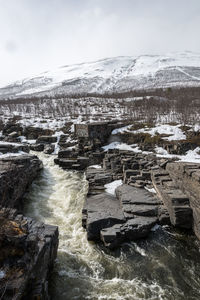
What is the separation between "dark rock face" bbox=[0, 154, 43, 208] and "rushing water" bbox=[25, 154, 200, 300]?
172cm

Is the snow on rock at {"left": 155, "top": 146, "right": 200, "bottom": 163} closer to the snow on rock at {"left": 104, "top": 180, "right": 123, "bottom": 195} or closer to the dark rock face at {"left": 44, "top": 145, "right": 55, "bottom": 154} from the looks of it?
the snow on rock at {"left": 104, "top": 180, "right": 123, "bottom": 195}

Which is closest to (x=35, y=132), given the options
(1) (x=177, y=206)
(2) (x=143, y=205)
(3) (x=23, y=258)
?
(2) (x=143, y=205)

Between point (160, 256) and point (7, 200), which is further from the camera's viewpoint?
point (7, 200)

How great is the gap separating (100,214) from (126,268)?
2.22m

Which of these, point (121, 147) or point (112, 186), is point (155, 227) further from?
point (121, 147)

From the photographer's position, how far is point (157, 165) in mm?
11805

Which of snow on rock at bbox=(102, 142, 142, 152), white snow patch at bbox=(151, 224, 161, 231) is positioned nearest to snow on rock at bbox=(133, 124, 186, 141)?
snow on rock at bbox=(102, 142, 142, 152)

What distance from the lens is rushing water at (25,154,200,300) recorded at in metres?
4.82

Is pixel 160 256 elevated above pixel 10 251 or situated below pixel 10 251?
below

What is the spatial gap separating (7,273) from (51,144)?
16.8m

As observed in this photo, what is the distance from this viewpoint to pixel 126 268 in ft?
18.3

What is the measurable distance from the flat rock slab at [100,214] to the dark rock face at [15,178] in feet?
11.8

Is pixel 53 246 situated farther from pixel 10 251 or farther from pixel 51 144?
pixel 51 144

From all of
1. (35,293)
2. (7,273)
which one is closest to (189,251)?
(35,293)
